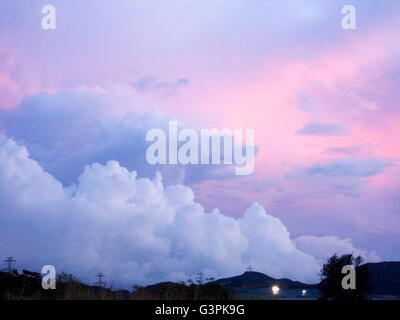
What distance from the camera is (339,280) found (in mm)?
91375

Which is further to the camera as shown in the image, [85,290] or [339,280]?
[339,280]

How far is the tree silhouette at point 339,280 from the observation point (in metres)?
89.8

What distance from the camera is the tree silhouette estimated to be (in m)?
89.8

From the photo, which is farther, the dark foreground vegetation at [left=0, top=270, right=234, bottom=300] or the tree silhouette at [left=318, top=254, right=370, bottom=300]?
the tree silhouette at [left=318, top=254, right=370, bottom=300]

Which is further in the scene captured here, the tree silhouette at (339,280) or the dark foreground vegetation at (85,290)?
the tree silhouette at (339,280)
